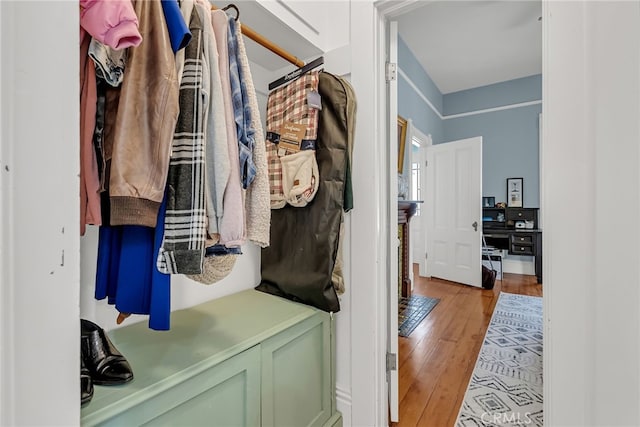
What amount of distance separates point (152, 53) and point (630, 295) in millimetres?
1235

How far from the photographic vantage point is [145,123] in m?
0.63

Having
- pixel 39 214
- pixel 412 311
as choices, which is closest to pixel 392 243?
pixel 39 214

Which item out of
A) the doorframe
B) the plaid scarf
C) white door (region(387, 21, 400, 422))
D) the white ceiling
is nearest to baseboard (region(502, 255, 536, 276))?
the white ceiling

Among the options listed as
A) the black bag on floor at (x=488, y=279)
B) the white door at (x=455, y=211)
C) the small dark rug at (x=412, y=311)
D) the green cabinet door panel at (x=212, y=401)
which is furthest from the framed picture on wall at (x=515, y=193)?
the green cabinet door panel at (x=212, y=401)

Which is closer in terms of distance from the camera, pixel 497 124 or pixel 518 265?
pixel 518 265

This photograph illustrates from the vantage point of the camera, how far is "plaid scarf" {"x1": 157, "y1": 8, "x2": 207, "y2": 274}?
648 mm

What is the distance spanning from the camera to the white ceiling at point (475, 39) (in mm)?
2875

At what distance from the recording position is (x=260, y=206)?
0.86 m

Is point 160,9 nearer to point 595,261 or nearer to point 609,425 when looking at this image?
point 595,261

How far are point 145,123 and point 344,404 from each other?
1.46 m

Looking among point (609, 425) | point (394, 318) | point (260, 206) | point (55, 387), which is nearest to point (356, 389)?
point (394, 318)

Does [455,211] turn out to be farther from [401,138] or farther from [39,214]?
[39,214]

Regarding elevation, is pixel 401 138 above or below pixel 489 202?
above

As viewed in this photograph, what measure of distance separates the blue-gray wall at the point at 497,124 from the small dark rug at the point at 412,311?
88.9 inches
